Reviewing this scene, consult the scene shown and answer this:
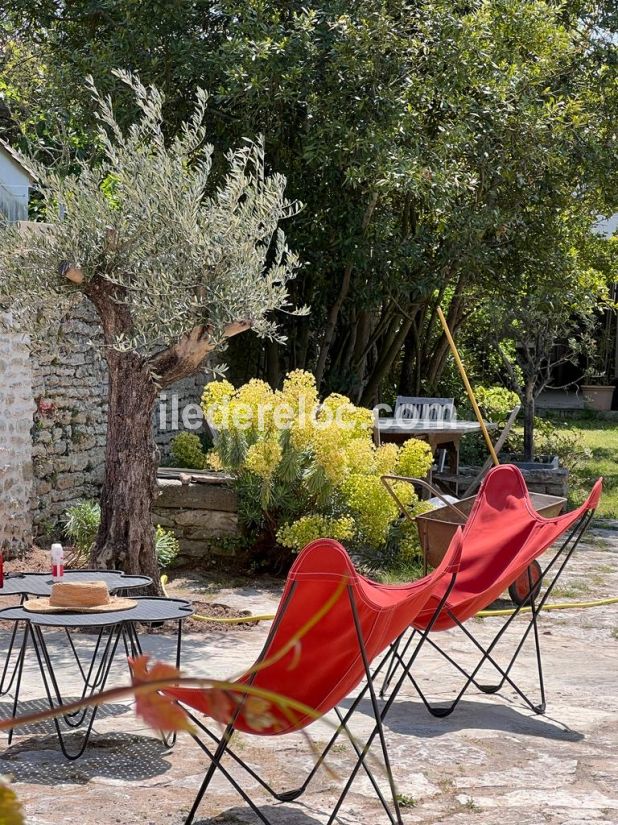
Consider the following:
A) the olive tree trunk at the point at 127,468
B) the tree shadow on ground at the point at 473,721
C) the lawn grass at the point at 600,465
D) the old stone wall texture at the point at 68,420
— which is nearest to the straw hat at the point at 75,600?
the tree shadow on ground at the point at 473,721

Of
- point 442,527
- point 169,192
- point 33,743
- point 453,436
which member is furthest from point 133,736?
point 453,436

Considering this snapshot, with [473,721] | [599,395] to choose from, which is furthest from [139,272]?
[599,395]

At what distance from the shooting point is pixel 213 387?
841 cm

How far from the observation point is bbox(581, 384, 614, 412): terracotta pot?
77.2 ft

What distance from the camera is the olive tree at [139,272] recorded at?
258 inches

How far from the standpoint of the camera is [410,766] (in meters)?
4.18

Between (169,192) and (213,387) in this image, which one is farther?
(213,387)

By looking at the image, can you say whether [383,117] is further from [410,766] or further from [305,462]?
[410,766]

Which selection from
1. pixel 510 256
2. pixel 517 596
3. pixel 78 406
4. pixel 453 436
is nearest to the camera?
pixel 517 596

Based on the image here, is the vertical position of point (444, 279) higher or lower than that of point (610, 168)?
lower

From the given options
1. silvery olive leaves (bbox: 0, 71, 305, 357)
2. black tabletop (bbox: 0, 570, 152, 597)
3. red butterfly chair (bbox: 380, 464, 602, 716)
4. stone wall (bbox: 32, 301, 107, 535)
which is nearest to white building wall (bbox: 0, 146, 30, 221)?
stone wall (bbox: 32, 301, 107, 535)

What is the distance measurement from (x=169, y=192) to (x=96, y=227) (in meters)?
0.49

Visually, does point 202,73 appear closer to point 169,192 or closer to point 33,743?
point 169,192

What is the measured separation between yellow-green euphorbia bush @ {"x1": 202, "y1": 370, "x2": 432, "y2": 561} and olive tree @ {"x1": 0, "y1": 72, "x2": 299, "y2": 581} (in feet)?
4.52
